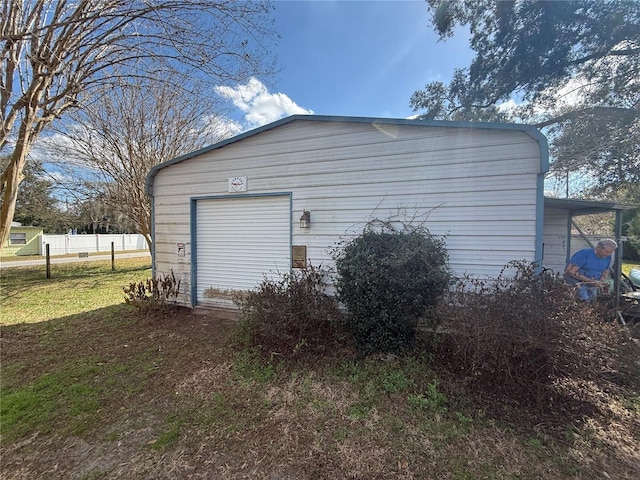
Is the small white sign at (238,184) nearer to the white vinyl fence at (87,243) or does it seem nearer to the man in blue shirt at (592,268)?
the man in blue shirt at (592,268)

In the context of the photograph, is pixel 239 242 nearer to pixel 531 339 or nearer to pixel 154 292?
pixel 154 292

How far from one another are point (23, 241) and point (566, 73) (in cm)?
3198

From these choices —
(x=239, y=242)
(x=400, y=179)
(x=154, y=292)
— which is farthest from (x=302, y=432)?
(x=154, y=292)

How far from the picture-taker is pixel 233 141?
18.2ft

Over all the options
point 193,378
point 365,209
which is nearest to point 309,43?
point 365,209

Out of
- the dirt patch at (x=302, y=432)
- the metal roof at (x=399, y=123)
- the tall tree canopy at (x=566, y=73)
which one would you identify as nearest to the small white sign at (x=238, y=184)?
the metal roof at (x=399, y=123)

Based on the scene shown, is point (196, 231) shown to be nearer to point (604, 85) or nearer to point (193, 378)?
point (193, 378)

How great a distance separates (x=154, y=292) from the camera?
582 cm

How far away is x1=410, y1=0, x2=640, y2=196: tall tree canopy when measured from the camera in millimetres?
6410

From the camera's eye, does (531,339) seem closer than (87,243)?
Yes

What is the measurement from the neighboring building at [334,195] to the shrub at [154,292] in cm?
20

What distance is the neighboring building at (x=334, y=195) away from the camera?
384 cm

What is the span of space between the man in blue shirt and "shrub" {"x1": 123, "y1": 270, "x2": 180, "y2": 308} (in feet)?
23.6

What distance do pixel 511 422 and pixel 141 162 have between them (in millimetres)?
12247
